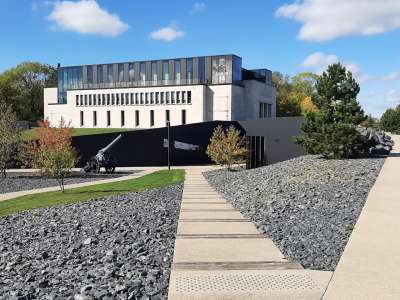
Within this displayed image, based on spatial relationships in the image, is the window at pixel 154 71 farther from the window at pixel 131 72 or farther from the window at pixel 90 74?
the window at pixel 90 74

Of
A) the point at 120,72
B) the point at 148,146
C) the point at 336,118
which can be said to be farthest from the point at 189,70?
the point at 336,118

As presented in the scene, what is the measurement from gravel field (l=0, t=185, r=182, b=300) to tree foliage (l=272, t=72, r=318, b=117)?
7802cm

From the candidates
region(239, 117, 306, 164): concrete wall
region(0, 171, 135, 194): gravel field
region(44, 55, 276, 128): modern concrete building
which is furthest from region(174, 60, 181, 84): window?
region(0, 171, 135, 194): gravel field

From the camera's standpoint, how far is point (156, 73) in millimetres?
73625

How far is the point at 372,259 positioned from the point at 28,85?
9638cm

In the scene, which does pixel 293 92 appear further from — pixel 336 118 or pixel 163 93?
pixel 336 118

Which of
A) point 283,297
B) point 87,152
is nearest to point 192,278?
point 283,297

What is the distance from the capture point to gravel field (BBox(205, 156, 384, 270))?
7527 mm

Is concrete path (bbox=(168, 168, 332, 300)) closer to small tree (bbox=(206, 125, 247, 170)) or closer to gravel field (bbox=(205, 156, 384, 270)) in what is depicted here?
gravel field (bbox=(205, 156, 384, 270))

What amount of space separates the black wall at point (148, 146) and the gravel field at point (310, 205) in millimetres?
19414

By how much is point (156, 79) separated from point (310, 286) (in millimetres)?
69890

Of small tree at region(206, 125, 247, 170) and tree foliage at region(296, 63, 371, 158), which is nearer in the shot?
tree foliage at region(296, 63, 371, 158)

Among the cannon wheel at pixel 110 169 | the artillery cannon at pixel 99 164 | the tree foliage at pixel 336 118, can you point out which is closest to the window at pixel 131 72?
the artillery cannon at pixel 99 164

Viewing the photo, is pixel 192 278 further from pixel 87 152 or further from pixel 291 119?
pixel 291 119
